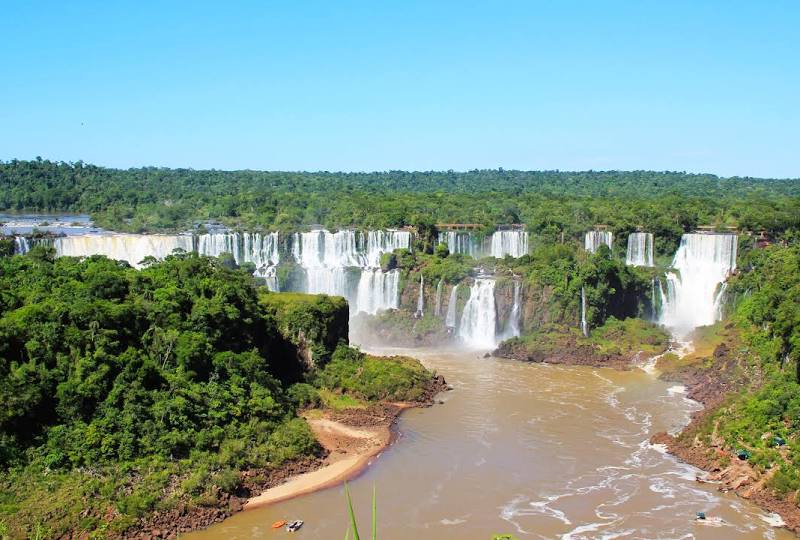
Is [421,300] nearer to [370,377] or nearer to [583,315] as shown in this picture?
[583,315]

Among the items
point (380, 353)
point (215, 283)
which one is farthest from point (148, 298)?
point (380, 353)

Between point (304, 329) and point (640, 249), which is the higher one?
point (640, 249)

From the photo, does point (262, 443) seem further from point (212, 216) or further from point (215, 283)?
point (212, 216)

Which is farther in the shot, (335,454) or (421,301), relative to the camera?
(421,301)

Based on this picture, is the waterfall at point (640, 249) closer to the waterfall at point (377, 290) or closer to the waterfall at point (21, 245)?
the waterfall at point (377, 290)

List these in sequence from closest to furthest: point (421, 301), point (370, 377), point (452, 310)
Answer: point (370, 377)
point (452, 310)
point (421, 301)

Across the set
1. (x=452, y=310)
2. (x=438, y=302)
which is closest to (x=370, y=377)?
(x=452, y=310)

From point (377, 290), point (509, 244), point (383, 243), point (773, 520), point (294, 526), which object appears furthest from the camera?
point (509, 244)
